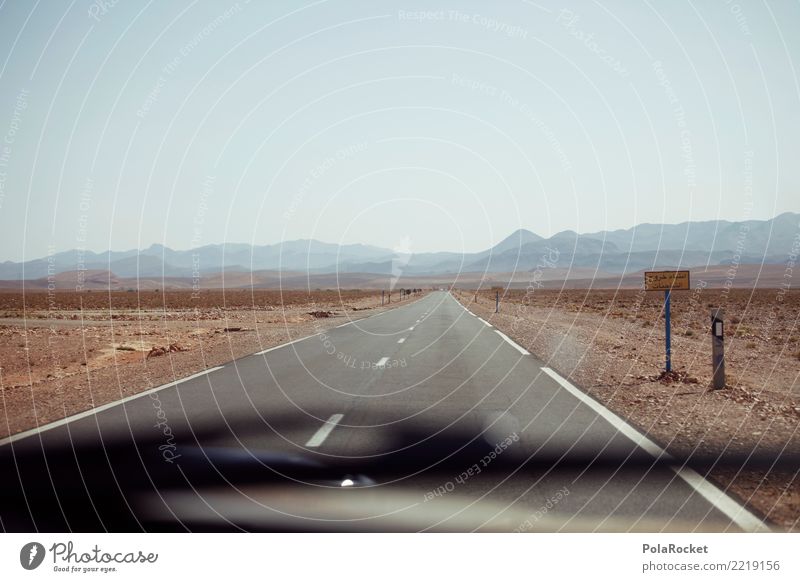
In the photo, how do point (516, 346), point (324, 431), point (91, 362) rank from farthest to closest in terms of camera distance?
point (516, 346), point (91, 362), point (324, 431)

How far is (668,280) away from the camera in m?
11.4

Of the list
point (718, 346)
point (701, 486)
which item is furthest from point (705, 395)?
point (701, 486)

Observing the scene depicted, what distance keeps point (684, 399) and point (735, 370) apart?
591 centimetres

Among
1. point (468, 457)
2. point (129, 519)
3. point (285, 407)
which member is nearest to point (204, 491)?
point (129, 519)

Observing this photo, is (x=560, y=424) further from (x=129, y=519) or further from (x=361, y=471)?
(x=129, y=519)

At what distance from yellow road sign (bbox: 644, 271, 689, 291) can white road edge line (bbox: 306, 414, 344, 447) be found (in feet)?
20.6

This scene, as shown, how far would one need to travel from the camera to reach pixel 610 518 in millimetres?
4445

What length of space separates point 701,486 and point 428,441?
108 inches

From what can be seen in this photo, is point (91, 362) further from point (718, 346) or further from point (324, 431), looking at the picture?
point (718, 346)

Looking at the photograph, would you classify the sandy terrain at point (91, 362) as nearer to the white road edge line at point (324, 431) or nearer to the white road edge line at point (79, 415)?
the white road edge line at point (79, 415)

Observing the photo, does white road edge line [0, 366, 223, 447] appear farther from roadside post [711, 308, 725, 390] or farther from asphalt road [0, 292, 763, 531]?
roadside post [711, 308, 725, 390]

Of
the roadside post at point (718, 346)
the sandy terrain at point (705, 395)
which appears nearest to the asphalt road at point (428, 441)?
the sandy terrain at point (705, 395)
